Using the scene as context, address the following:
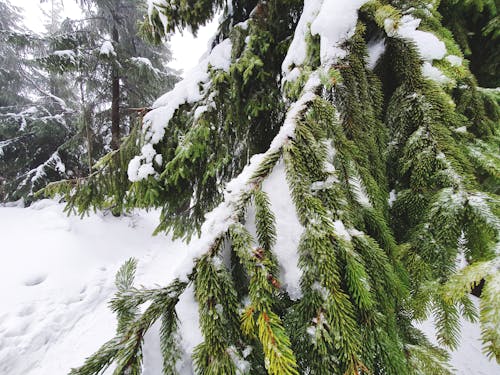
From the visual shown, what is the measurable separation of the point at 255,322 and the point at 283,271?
0.60 feet

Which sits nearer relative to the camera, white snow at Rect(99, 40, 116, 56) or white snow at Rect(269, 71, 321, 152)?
white snow at Rect(269, 71, 321, 152)

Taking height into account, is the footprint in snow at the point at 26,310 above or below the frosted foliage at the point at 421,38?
→ below

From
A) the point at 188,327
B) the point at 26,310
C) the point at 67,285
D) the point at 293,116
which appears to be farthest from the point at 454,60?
the point at 67,285

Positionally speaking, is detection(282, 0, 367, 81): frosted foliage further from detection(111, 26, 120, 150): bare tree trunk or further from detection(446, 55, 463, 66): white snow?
detection(111, 26, 120, 150): bare tree trunk

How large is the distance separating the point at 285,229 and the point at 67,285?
7101 millimetres

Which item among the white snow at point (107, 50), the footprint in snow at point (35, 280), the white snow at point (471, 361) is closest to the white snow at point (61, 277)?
the footprint in snow at point (35, 280)

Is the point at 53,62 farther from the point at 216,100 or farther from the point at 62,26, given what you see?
the point at 216,100

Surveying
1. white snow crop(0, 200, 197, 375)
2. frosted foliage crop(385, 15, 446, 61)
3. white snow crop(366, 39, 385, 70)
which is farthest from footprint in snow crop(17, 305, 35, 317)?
frosted foliage crop(385, 15, 446, 61)

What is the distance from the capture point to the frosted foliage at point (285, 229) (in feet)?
2.43

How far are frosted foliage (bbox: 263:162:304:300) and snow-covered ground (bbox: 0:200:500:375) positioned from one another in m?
0.30

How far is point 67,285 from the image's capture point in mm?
5977

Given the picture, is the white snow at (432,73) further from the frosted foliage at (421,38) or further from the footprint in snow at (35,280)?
the footprint in snow at (35,280)

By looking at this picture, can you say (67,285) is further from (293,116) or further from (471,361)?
(471,361)

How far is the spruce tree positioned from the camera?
62cm
